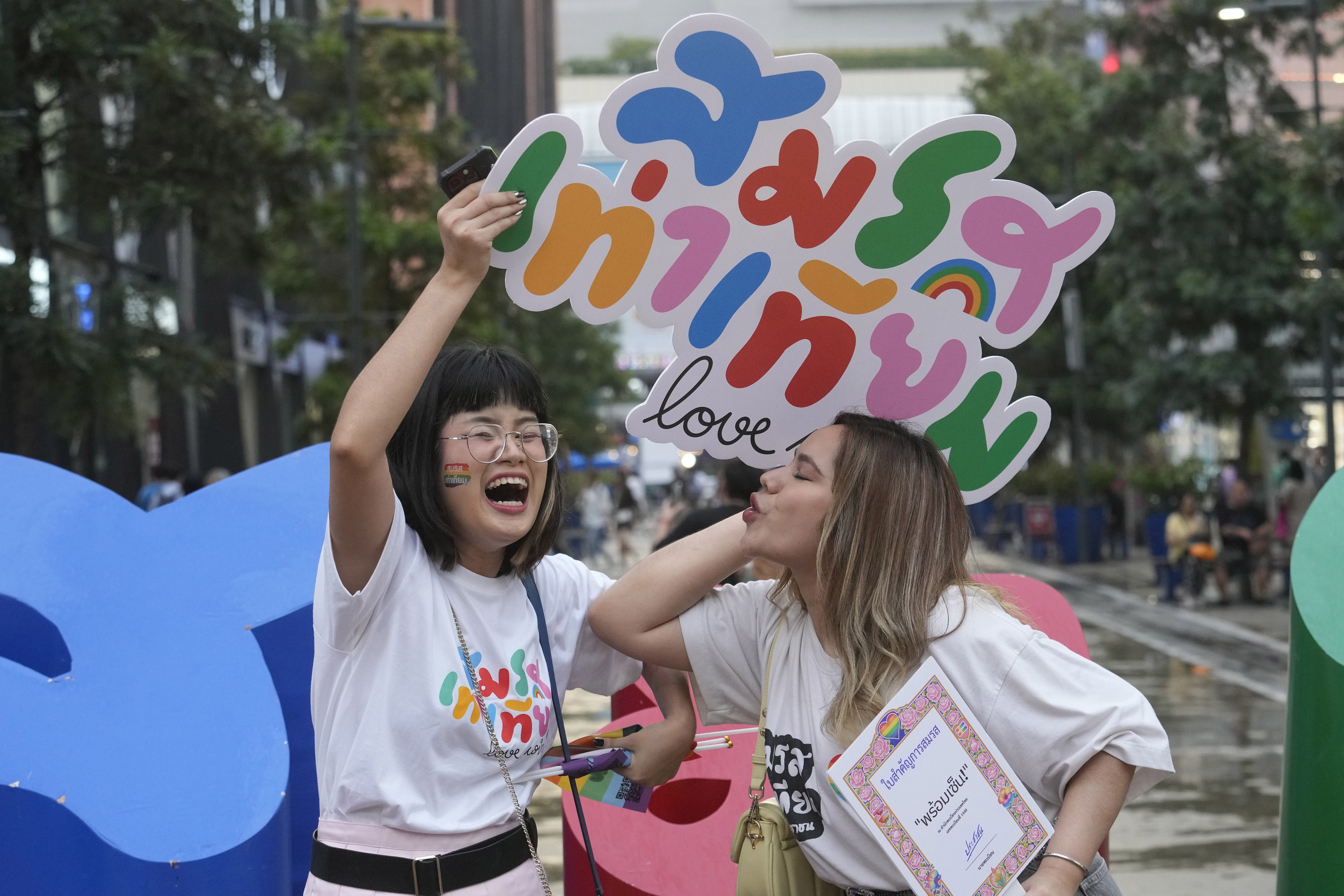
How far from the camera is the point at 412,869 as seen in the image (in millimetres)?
2410

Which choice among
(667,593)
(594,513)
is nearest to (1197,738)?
(667,593)

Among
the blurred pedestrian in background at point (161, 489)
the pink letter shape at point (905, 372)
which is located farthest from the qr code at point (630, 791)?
the blurred pedestrian in background at point (161, 489)

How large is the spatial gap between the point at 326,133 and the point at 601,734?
448 inches

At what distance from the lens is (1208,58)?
19.8 meters

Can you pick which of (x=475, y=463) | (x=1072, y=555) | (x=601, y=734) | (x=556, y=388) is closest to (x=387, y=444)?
(x=475, y=463)

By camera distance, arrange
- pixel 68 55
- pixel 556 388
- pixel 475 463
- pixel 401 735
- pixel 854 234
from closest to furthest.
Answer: pixel 401 735 < pixel 475 463 < pixel 854 234 < pixel 68 55 < pixel 556 388

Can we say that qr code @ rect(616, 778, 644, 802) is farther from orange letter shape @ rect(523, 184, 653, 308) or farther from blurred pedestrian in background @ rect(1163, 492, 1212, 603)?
blurred pedestrian in background @ rect(1163, 492, 1212, 603)

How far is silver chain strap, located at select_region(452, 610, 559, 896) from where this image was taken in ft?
8.21

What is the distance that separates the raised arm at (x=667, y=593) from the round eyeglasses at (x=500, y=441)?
0.31m

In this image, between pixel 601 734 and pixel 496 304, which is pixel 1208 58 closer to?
pixel 496 304

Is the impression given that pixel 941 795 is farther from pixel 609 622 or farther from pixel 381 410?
pixel 381 410

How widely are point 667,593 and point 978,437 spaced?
30.8 inches

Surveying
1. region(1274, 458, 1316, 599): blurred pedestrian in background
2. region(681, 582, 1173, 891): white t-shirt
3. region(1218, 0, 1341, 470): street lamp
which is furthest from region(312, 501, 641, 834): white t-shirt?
region(1274, 458, 1316, 599): blurred pedestrian in background

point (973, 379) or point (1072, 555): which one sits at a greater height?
point (973, 379)
